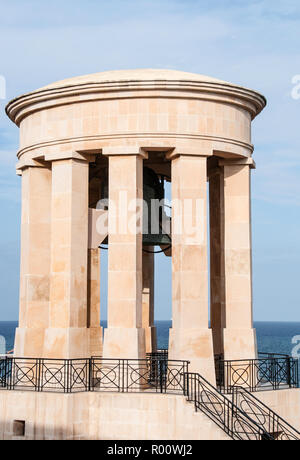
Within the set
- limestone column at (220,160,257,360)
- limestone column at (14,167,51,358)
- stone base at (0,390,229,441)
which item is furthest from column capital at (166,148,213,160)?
stone base at (0,390,229,441)

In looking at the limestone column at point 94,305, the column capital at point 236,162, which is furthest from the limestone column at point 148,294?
the column capital at point 236,162

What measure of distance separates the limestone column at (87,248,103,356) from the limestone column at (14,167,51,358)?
2.89 m

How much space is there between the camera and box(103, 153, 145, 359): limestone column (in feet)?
79.9

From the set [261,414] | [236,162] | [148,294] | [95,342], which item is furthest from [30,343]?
[236,162]

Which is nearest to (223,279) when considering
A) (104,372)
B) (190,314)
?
(190,314)

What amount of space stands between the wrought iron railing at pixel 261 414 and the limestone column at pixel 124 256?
3471mm

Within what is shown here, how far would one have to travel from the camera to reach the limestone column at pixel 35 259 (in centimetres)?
2714

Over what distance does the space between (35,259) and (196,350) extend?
23.3 ft

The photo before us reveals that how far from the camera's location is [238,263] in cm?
2722

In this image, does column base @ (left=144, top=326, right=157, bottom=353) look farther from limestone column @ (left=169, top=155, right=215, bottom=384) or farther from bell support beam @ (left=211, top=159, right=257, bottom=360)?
limestone column @ (left=169, top=155, right=215, bottom=384)

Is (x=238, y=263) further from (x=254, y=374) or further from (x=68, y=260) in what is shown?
(x=68, y=260)

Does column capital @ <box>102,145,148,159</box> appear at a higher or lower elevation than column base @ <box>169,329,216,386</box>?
higher
